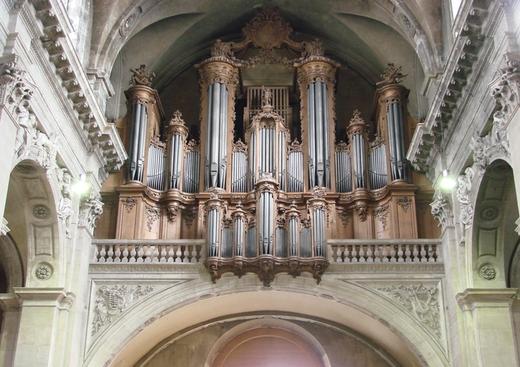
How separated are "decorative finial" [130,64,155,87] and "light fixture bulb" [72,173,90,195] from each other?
11.6ft

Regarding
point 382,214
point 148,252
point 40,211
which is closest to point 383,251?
point 382,214

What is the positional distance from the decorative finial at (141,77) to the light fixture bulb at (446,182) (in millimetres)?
7200

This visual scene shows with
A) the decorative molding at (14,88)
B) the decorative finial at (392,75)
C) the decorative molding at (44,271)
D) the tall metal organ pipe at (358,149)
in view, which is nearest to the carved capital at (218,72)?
the tall metal organ pipe at (358,149)

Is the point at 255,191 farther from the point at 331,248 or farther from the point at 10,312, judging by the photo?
the point at 10,312

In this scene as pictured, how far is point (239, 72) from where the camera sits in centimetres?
2091

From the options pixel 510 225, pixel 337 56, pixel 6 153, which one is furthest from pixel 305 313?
pixel 6 153

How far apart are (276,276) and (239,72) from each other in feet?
19.1

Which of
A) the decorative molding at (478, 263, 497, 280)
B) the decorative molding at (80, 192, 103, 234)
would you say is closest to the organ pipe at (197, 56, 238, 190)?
the decorative molding at (80, 192, 103, 234)

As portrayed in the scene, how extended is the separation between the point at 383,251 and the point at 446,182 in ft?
6.35

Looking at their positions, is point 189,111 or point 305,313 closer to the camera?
point 305,313

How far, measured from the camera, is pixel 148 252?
57.6ft

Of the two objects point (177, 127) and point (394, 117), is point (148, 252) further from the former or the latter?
point (394, 117)

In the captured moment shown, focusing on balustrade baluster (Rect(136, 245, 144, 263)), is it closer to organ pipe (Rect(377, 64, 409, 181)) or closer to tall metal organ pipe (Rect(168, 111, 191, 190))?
tall metal organ pipe (Rect(168, 111, 191, 190))

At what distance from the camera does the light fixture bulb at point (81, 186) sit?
54.8 ft
